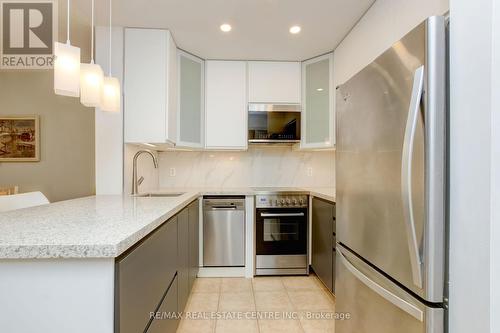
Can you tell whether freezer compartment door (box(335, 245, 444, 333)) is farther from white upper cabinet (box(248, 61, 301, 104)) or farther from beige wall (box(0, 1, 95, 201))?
beige wall (box(0, 1, 95, 201))

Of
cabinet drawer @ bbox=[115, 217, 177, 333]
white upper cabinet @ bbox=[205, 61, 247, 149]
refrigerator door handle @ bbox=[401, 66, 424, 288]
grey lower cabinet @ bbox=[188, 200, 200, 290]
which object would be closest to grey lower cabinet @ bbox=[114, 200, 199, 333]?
cabinet drawer @ bbox=[115, 217, 177, 333]

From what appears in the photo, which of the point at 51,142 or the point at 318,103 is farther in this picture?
the point at 51,142

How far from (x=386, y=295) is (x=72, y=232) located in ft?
3.86

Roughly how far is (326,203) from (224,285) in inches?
49.1

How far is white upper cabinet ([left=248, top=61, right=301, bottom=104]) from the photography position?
2.70 meters

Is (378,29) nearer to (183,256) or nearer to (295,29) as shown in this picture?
(295,29)

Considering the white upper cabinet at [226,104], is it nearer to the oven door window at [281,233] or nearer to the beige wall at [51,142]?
the oven door window at [281,233]

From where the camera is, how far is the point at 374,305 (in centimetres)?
108

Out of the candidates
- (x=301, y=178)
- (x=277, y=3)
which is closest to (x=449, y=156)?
(x=277, y=3)

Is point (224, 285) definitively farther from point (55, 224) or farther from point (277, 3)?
point (277, 3)

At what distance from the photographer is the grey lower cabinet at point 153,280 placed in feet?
→ 2.50

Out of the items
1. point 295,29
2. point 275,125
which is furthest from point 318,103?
point 295,29

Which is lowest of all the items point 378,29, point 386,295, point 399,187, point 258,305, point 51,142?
point 258,305

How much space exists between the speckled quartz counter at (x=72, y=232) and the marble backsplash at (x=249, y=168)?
1815mm
